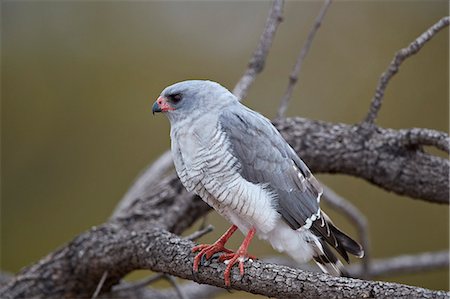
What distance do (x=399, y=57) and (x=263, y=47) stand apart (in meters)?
0.63

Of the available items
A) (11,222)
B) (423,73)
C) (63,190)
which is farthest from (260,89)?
(11,222)

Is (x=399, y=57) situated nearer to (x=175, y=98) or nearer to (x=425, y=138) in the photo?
(x=425, y=138)

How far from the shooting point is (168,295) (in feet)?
11.4

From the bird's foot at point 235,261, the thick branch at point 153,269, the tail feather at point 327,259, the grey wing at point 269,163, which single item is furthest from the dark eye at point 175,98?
the tail feather at point 327,259

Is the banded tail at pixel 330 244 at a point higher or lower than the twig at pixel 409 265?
higher

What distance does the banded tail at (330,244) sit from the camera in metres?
2.43

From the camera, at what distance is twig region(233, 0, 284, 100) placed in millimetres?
2999

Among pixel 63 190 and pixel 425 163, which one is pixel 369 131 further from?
pixel 63 190

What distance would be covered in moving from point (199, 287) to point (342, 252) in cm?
130

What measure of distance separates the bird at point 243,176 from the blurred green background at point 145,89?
215 cm

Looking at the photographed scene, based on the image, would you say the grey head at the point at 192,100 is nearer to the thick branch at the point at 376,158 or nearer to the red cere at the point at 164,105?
the red cere at the point at 164,105

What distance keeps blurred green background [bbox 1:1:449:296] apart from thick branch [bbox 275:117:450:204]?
183 centimetres

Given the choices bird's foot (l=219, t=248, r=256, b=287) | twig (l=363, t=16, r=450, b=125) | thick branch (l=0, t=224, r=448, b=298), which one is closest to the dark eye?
thick branch (l=0, t=224, r=448, b=298)

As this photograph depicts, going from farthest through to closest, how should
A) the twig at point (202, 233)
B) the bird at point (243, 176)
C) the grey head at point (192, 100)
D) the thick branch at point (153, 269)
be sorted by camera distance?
the twig at point (202, 233) → the grey head at point (192, 100) → the bird at point (243, 176) → the thick branch at point (153, 269)
